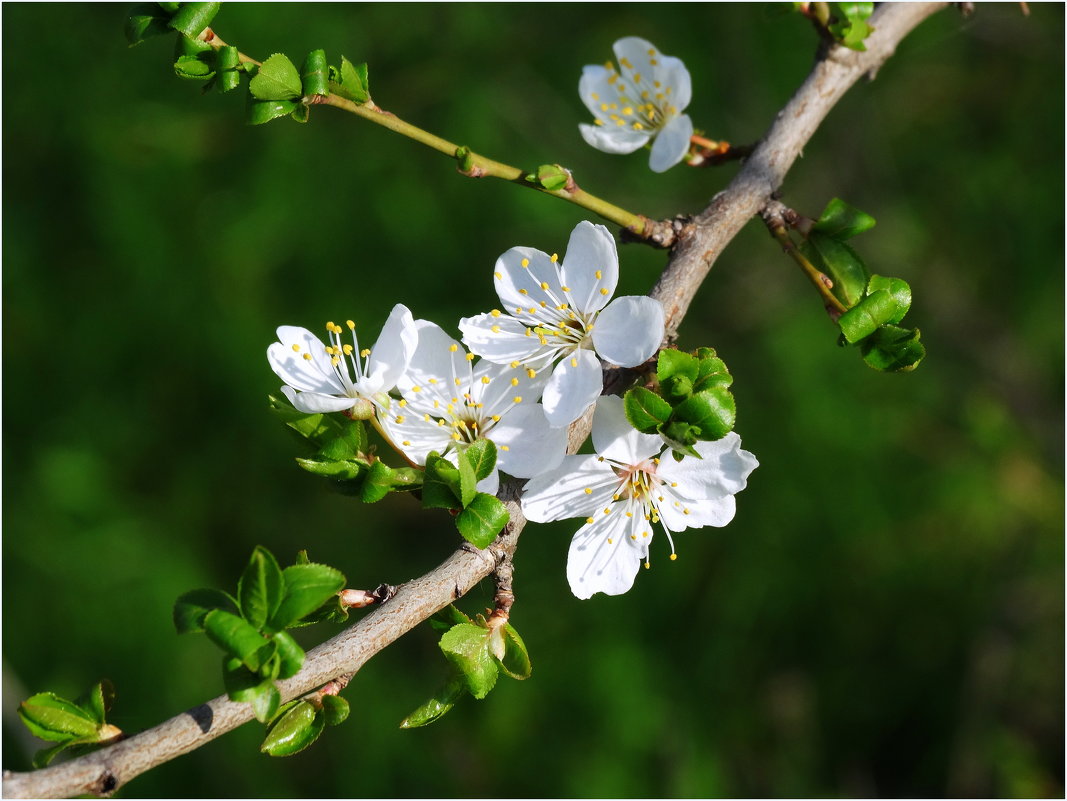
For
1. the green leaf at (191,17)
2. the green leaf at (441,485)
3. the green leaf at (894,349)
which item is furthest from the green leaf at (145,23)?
the green leaf at (894,349)

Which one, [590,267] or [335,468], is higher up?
[590,267]

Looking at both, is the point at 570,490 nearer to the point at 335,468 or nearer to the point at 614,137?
the point at 335,468

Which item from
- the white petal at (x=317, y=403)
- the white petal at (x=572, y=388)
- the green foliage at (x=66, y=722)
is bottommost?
the green foliage at (x=66, y=722)

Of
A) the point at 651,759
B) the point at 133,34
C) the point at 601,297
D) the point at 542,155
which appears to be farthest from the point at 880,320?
the point at 542,155

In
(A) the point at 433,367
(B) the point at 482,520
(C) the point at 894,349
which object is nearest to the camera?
(B) the point at 482,520

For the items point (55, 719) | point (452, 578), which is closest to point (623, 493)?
point (452, 578)

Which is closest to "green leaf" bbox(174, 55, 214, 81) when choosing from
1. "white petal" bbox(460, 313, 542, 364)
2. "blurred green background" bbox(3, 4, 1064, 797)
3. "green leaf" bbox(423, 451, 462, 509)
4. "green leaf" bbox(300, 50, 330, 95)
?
"green leaf" bbox(300, 50, 330, 95)

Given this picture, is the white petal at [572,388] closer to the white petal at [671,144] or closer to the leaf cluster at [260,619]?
the leaf cluster at [260,619]

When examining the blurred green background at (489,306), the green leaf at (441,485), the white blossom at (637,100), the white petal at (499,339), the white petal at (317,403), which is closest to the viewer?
the green leaf at (441,485)

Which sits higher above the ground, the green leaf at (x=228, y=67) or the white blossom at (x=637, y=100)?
the green leaf at (x=228, y=67)
